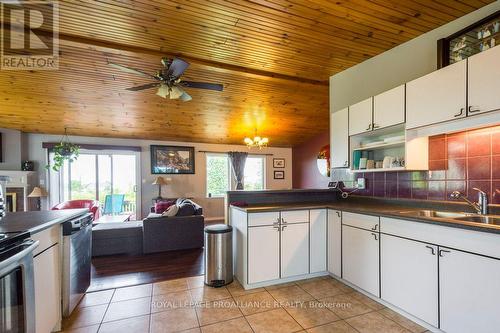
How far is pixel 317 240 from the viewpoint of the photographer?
290 centimetres

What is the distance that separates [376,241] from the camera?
2312 mm

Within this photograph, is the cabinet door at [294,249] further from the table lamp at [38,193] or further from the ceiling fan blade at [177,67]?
the table lamp at [38,193]

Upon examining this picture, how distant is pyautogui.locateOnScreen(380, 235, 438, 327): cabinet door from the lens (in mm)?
1868

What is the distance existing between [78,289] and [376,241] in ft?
9.70

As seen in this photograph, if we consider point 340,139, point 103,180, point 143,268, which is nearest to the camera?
point 340,139

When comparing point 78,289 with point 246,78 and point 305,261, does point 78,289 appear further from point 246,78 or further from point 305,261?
point 246,78

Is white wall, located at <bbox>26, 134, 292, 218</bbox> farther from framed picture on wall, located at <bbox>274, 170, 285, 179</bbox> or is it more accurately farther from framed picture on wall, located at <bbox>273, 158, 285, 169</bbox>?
framed picture on wall, located at <bbox>274, 170, 285, 179</bbox>

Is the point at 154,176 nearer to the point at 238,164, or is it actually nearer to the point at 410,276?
the point at 238,164

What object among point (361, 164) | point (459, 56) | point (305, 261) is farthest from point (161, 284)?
point (459, 56)

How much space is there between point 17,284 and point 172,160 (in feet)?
19.0

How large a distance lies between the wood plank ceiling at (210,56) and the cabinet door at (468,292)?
2.37 metres

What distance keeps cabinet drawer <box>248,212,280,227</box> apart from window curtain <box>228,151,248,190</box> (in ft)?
16.0

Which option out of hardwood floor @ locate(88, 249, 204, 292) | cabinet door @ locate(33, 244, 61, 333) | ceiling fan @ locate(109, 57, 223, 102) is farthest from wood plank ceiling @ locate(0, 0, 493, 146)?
hardwood floor @ locate(88, 249, 204, 292)

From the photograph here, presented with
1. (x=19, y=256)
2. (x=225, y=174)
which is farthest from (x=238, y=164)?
(x=19, y=256)
